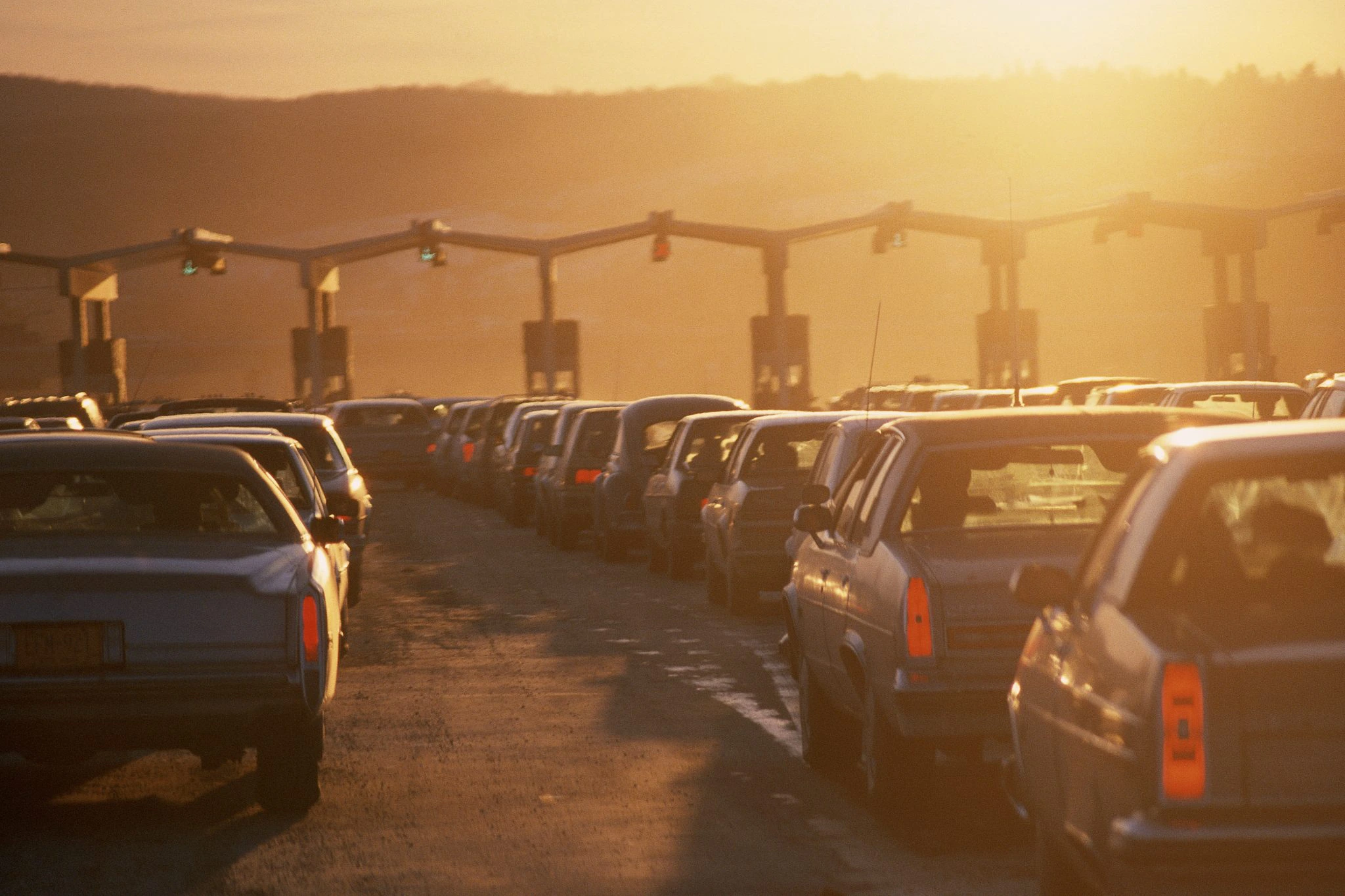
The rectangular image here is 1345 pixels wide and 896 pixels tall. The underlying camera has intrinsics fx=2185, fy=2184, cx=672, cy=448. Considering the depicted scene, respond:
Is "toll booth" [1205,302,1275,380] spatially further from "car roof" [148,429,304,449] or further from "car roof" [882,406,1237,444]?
"car roof" [882,406,1237,444]

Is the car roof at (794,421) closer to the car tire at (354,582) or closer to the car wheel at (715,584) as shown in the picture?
the car wheel at (715,584)

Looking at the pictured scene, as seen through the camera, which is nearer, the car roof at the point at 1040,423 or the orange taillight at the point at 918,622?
the orange taillight at the point at 918,622

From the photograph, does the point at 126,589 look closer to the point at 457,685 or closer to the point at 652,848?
the point at 652,848

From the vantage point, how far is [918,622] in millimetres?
7828

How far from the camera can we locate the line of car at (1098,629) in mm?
4820

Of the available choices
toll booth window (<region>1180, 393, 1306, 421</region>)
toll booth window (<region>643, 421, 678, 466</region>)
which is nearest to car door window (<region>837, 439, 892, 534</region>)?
toll booth window (<region>1180, 393, 1306, 421</region>)

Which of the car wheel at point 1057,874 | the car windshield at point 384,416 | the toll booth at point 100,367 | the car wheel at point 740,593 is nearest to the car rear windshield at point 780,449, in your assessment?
the car wheel at point 740,593

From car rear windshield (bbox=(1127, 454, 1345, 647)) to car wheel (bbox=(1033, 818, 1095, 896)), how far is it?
1.01m

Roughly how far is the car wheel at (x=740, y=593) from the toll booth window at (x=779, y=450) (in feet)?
2.50

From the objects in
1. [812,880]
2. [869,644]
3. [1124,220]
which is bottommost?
[812,880]

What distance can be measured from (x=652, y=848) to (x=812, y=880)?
829 millimetres

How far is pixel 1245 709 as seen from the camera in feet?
15.8

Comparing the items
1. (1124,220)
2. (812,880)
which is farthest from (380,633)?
(1124,220)

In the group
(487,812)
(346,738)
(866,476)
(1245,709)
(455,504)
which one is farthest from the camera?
(455,504)
